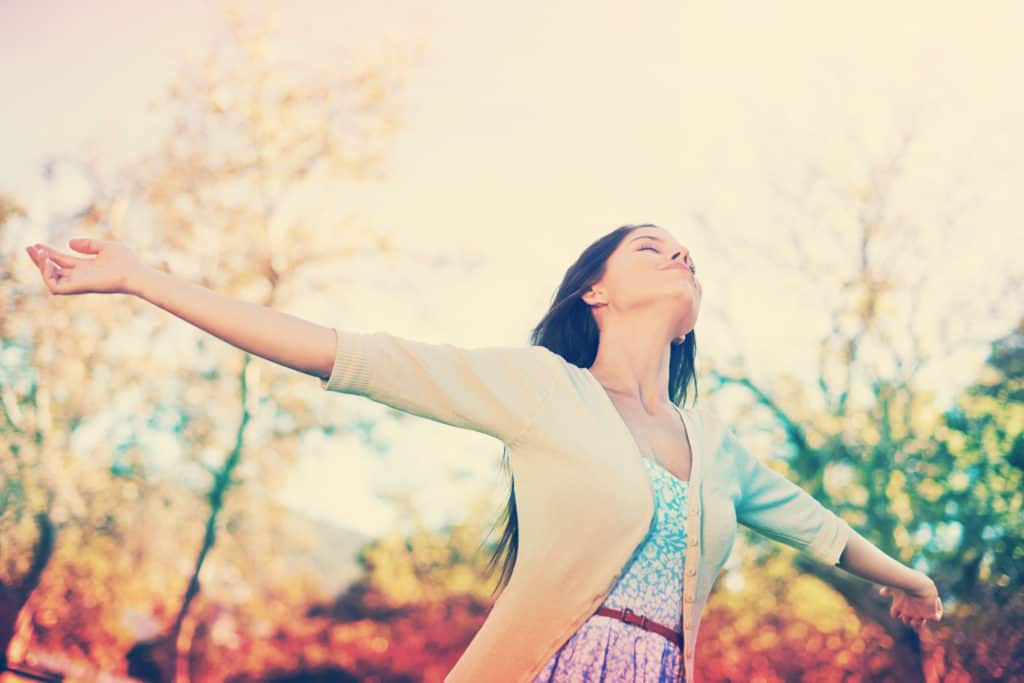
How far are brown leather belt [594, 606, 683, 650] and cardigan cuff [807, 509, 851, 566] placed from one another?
26.6 inches

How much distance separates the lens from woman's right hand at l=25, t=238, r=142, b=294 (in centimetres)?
168

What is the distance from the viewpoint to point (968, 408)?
10.7 meters

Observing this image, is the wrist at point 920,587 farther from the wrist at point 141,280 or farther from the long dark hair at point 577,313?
the wrist at point 141,280

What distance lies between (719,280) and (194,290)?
1081 centimetres

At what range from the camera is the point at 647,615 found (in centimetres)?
195

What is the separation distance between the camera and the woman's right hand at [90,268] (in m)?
1.68

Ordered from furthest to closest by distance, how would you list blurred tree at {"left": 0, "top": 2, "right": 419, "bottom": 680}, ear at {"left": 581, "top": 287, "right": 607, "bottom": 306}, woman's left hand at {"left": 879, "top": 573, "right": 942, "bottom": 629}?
1. blurred tree at {"left": 0, "top": 2, "right": 419, "bottom": 680}
2. ear at {"left": 581, "top": 287, "right": 607, "bottom": 306}
3. woman's left hand at {"left": 879, "top": 573, "right": 942, "bottom": 629}

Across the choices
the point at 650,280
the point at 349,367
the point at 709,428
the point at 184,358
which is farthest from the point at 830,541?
the point at 184,358

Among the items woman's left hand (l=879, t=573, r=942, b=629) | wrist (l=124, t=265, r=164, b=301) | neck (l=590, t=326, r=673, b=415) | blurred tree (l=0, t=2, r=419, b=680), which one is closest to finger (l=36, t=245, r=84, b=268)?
wrist (l=124, t=265, r=164, b=301)

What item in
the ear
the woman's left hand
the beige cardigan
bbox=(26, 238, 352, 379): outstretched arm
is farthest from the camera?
the ear

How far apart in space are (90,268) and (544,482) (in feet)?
3.45

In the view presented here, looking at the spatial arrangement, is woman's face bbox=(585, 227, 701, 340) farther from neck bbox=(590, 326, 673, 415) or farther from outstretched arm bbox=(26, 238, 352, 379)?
outstretched arm bbox=(26, 238, 352, 379)

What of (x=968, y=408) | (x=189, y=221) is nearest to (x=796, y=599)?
(x=968, y=408)

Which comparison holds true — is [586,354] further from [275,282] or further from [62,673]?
[62,673]
